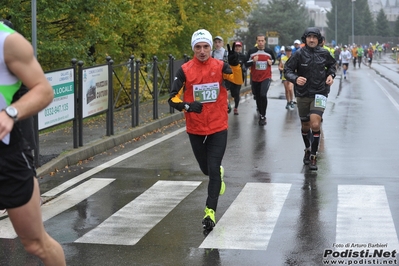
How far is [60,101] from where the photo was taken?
12.4 m

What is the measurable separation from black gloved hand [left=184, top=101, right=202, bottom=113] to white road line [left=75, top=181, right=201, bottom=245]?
116 centimetres

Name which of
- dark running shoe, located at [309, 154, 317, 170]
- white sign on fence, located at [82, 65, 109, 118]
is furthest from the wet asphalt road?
white sign on fence, located at [82, 65, 109, 118]

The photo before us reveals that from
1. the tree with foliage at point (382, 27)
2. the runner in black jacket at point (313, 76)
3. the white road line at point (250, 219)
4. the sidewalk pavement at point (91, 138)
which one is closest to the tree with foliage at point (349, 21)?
the tree with foliage at point (382, 27)

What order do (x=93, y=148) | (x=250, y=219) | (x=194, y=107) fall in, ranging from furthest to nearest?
1. (x=93, y=148)
2. (x=250, y=219)
3. (x=194, y=107)

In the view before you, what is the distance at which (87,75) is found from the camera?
13727 mm

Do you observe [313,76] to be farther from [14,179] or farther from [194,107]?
[14,179]

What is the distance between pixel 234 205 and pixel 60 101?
4512 mm

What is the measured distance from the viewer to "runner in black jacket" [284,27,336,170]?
1145 centimetres

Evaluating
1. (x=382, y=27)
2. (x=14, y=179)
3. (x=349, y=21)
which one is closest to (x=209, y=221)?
(x=14, y=179)

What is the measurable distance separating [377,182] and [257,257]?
4.10m

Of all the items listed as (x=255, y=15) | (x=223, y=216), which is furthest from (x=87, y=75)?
(x=255, y=15)

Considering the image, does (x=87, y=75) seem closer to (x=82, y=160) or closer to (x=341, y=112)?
(x=82, y=160)

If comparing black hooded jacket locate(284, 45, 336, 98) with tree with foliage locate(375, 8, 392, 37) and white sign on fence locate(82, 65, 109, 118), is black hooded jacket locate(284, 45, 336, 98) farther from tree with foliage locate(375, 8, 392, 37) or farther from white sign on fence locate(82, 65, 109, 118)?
tree with foliage locate(375, 8, 392, 37)

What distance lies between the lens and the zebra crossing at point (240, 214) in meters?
7.26
